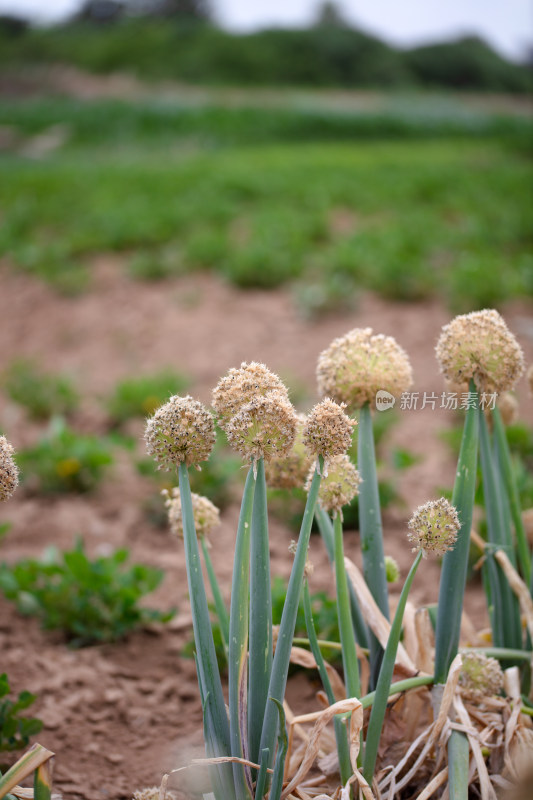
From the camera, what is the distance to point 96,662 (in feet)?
7.32

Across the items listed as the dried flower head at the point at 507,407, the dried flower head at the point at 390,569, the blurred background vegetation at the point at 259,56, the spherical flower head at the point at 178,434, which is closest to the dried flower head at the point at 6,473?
the spherical flower head at the point at 178,434

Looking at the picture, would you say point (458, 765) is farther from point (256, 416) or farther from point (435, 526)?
point (256, 416)

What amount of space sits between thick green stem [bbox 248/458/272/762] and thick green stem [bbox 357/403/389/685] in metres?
0.31

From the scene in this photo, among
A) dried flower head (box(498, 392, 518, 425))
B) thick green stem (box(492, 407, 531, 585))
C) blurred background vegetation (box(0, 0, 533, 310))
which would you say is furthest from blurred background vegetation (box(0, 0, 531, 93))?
thick green stem (box(492, 407, 531, 585))

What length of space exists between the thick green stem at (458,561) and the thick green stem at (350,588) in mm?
174

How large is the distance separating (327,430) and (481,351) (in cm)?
37

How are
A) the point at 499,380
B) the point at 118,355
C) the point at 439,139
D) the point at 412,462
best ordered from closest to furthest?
the point at 499,380
the point at 412,462
the point at 118,355
the point at 439,139

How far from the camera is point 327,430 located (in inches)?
44.6

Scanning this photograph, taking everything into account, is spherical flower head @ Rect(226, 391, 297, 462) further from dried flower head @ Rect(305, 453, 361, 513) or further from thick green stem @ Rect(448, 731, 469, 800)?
thick green stem @ Rect(448, 731, 469, 800)

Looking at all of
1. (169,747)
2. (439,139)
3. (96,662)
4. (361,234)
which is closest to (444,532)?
(169,747)

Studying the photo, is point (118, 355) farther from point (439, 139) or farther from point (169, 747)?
point (439, 139)

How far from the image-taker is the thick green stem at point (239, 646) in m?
1.24

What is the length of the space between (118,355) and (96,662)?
3.11 m

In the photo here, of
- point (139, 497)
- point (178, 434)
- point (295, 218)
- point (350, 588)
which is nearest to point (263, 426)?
point (178, 434)
